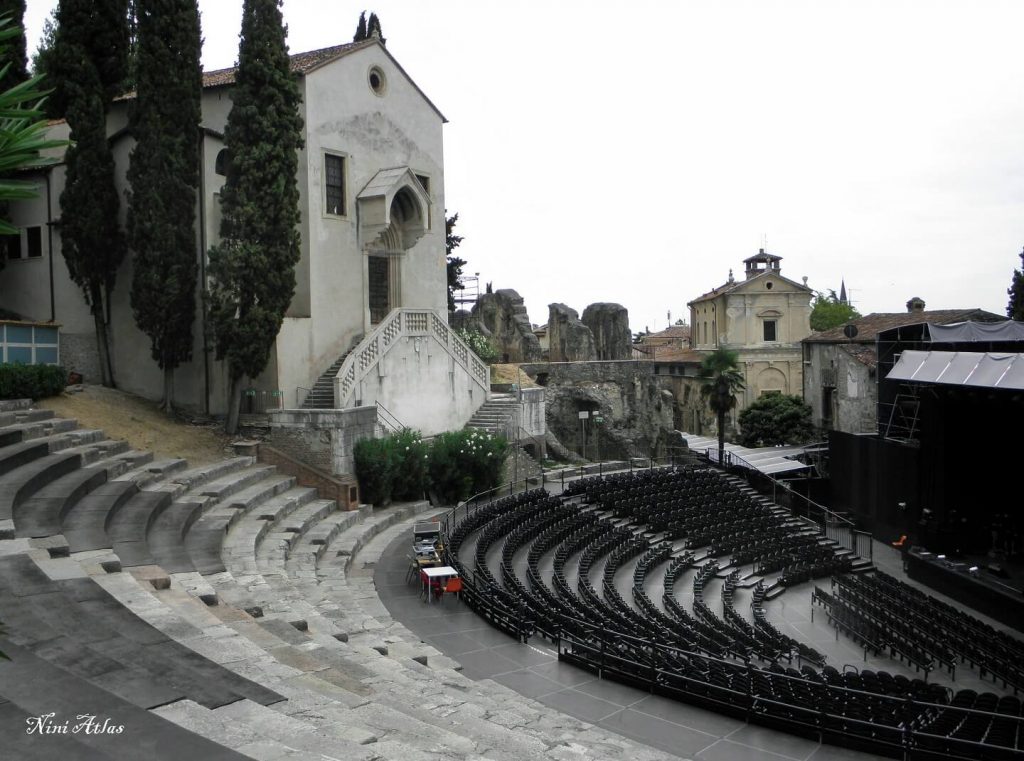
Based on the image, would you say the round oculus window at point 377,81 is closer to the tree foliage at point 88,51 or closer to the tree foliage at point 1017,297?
the tree foliage at point 88,51

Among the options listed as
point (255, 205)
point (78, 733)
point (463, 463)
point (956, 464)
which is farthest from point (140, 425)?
point (956, 464)

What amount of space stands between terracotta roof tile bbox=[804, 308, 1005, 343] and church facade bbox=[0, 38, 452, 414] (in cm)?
2328

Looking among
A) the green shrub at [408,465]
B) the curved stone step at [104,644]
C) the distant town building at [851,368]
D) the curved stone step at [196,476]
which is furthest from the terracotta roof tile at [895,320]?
the curved stone step at [104,644]

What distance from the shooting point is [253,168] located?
2405 centimetres

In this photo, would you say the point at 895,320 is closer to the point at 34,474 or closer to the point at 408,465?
the point at 408,465

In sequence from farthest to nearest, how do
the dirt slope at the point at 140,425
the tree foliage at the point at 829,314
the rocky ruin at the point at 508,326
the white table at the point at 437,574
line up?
the tree foliage at the point at 829,314
the rocky ruin at the point at 508,326
the dirt slope at the point at 140,425
the white table at the point at 437,574

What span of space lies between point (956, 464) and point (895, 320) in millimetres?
19346

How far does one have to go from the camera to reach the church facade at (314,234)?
26.8 m

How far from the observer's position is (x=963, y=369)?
74.9 feet

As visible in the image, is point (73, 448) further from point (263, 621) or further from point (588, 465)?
point (588, 465)

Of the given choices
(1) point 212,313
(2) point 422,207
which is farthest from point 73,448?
(2) point 422,207

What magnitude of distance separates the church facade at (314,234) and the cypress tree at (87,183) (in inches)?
28.4

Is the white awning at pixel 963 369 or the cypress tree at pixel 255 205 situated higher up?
the cypress tree at pixel 255 205

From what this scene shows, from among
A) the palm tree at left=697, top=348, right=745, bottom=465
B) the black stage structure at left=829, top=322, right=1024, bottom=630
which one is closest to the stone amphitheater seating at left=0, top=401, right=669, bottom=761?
the black stage structure at left=829, top=322, right=1024, bottom=630
